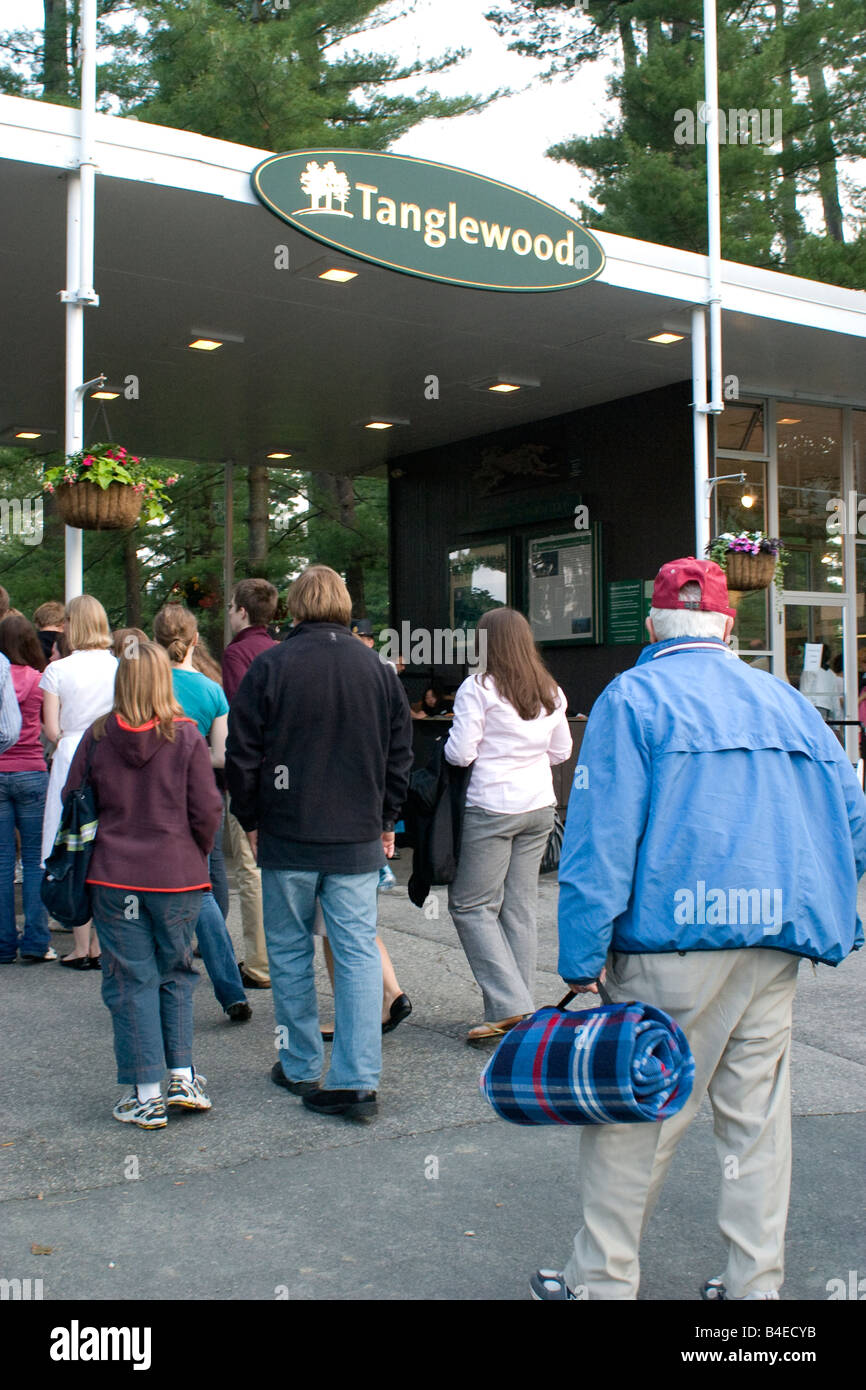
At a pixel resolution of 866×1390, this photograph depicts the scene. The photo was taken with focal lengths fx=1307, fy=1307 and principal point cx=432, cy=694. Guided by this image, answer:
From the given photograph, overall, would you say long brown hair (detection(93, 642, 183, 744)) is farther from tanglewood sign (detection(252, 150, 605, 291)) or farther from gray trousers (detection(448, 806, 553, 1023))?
tanglewood sign (detection(252, 150, 605, 291))

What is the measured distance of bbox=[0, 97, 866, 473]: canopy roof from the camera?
8.04 meters

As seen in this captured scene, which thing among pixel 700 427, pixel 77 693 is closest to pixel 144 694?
pixel 77 693

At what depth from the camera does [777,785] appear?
9.65ft

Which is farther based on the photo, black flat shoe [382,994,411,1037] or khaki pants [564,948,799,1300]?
black flat shoe [382,994,411,1037]

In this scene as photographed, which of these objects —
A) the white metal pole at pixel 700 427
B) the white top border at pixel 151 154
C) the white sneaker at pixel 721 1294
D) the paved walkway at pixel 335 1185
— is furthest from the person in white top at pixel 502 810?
the white metal pole at pixel 700 427

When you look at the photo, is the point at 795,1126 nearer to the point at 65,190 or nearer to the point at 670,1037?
the point at 670,1037

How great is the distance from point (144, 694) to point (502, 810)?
5.30 feet

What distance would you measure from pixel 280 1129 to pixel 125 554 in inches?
862

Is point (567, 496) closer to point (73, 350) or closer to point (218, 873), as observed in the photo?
point (73, 350)

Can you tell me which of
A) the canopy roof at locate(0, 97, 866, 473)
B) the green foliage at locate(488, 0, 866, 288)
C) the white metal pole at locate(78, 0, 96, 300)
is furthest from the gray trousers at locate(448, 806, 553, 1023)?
the green foliage at locate(488, 0, 866, 288)

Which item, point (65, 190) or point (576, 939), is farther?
point (65, 190)

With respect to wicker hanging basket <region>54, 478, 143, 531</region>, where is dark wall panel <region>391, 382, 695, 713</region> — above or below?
above

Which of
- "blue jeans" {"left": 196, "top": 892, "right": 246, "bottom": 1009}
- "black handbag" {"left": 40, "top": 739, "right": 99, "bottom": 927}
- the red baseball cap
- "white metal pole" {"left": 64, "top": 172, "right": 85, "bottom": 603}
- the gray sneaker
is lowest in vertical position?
the gray sneaker
